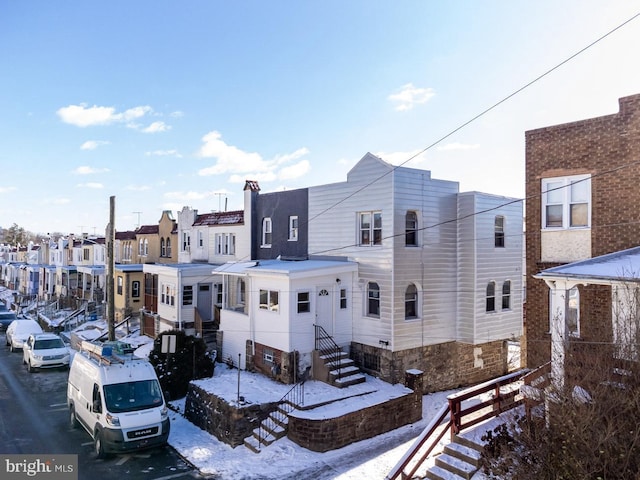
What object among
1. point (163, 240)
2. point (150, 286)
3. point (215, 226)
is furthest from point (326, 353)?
point (163, 240)

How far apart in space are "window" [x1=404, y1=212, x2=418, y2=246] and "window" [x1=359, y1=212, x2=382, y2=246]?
112 centimetres

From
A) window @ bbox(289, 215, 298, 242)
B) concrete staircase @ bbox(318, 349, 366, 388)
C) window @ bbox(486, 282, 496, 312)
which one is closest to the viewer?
concrete staircase @ bbox(318, 349, 366, 388)

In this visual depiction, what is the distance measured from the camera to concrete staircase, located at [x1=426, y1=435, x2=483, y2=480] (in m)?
9.23

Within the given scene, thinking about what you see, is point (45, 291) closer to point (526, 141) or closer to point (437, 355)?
point (437, 355)

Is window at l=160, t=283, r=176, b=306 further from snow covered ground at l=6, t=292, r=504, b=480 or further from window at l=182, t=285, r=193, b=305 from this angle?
snow covered ground at l=6, t=292, r=504, b=480

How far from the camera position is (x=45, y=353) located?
24.4 metres

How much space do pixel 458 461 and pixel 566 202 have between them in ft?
24.2

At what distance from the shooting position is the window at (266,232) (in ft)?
81.4

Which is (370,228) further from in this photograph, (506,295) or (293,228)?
(506,295)

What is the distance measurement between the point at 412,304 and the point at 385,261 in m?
2.36

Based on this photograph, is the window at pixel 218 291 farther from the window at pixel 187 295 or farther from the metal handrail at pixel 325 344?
the metal handrail at pixel 325 344

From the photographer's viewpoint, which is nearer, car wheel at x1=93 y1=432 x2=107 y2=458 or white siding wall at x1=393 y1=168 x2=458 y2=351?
car wheel at x1=93 y1=432 x2=107 y2=458

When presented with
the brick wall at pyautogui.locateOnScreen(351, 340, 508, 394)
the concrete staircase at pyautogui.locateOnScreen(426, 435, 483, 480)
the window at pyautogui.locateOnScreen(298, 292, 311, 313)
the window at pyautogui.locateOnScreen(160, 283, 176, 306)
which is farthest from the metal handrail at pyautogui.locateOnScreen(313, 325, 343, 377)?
the window at pyautogui.locateOnScreen(160, 283, 176, 306)

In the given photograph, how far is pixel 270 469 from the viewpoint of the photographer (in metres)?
12.8
